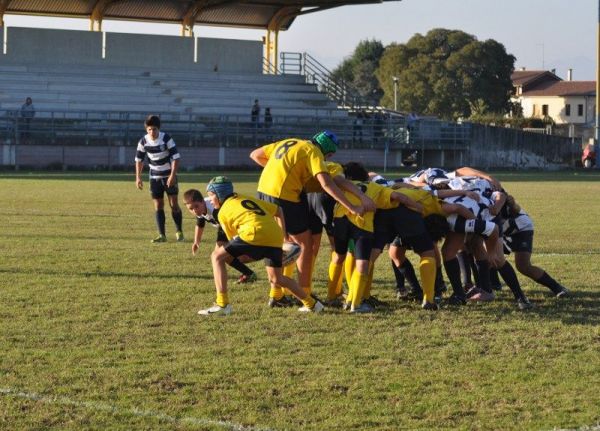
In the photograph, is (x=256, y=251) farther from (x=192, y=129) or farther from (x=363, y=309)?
(x=192, y=129)

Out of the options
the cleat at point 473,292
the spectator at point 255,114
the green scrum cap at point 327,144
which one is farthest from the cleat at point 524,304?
the spectator at point 255,114

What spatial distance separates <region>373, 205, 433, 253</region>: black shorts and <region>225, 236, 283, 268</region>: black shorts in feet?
3.09

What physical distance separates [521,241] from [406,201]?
136cm

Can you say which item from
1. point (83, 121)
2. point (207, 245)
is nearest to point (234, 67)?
point (83, 121)

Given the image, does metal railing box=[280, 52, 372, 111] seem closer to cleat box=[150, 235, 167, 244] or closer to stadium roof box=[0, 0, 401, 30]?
stadium roof box=[0, 0, 401, 30]

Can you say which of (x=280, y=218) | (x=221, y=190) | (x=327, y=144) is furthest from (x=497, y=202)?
(x=221, y=190)

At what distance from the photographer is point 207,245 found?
15.4m

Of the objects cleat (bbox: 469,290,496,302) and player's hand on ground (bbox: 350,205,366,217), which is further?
cleat (bbox: 469,290,496,302)

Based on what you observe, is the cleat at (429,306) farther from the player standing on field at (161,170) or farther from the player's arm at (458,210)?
the player standing on field at (161,170)

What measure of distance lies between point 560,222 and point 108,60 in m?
30.9

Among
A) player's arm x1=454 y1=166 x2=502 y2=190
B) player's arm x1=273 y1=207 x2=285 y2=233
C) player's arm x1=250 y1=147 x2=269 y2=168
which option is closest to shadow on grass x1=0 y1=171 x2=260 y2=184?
player's arm x1=250 y1=147 x2=269 y2=168

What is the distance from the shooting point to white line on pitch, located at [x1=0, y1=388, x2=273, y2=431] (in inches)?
247

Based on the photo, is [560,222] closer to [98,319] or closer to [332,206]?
[332,206]

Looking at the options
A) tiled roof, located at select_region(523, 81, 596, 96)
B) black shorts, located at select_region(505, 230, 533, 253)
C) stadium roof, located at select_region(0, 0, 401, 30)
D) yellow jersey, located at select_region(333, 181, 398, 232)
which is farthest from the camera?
tiled roof, located at select_region(523, 81, 596, 96)
